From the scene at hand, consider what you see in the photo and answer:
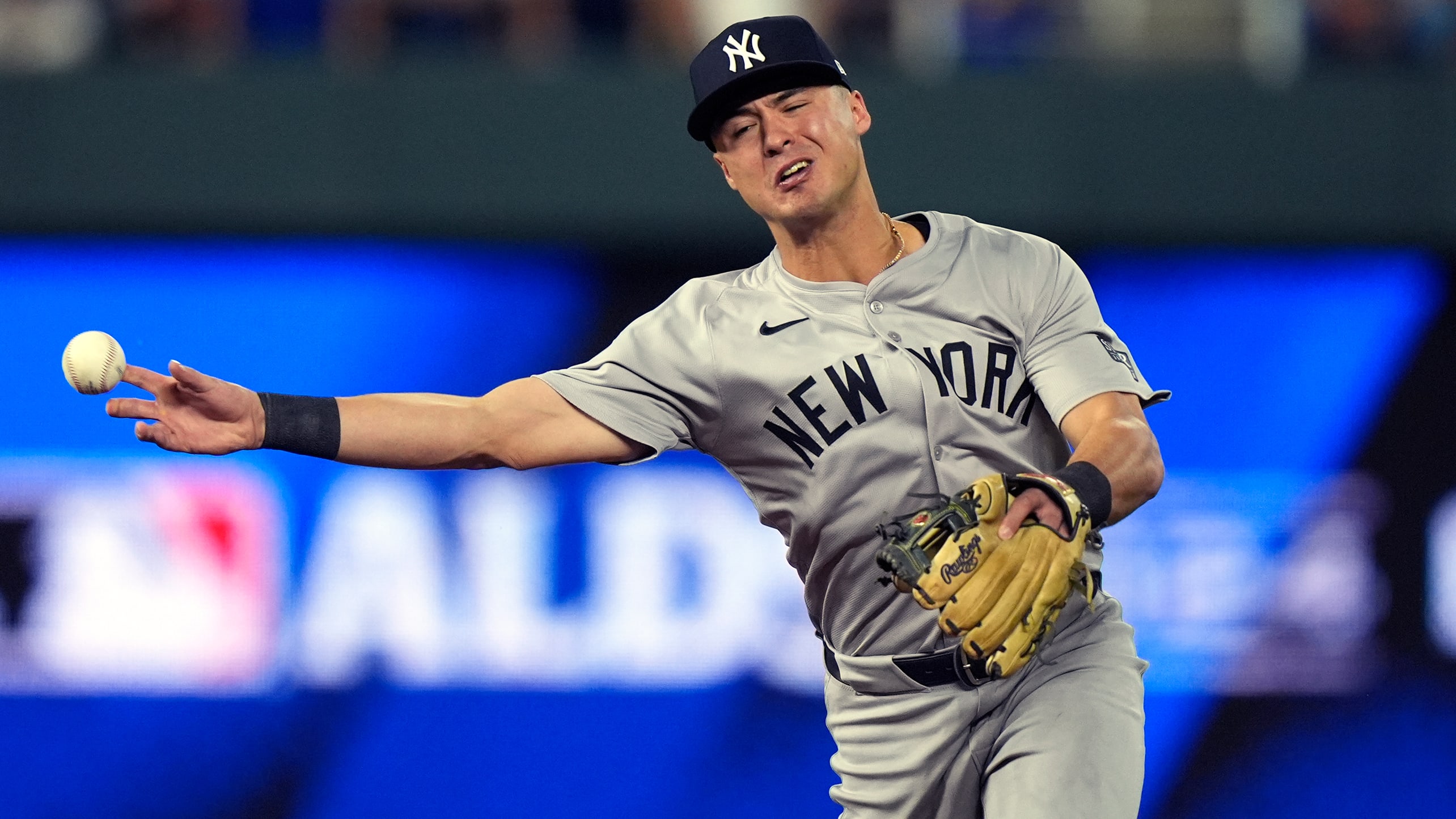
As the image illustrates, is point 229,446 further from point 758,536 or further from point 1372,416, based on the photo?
point 1372,416

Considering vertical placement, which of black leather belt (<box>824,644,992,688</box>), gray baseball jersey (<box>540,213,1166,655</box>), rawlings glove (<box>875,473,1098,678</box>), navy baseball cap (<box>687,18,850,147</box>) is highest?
navy baseball cap (<box>687,18,850,147</box>)

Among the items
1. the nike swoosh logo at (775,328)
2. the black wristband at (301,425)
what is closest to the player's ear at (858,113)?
the nike swoosh logo at (775,328)

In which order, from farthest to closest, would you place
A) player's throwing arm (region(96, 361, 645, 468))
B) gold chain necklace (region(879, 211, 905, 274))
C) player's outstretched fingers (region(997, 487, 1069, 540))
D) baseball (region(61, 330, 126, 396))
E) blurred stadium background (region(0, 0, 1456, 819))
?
1. blurred stadium background (region(0, 0, 1456, 819))
2. gold chain necklace (region(879, 211, 905, 274))
3. player's throwing arm (region(96, 361, 645, 468))
4. baseball (region(61, 330, 126, 396))
5. player's outstretched fingers (region(997, 487, 1069, 540))

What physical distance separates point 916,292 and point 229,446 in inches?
54.2

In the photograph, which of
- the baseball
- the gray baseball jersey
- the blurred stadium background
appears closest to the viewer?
the baseball

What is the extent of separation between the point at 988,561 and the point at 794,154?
1014mm

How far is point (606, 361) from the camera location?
3.30 metres

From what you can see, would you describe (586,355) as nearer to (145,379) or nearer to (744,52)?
(744,52)

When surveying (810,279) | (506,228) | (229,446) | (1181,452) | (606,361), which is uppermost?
(506,228)

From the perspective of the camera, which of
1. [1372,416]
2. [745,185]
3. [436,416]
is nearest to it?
[436,416]

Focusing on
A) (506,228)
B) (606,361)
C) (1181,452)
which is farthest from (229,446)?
(1181,452)

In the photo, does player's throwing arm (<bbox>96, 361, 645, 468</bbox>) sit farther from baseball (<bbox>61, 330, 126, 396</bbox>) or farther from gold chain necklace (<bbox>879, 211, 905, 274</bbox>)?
gold chain necklace (<bbox>879, 211, 905, 274</bbox>)

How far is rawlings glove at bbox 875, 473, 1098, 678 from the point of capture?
2674mm

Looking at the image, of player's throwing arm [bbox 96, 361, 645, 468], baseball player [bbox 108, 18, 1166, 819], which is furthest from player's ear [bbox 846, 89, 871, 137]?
player's throwing arm [bbox 96, 361, 645, 468]
